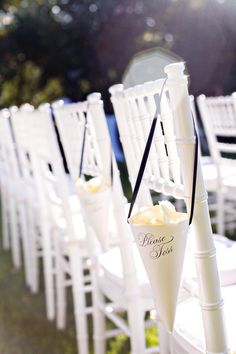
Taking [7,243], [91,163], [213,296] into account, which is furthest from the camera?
[7,243]

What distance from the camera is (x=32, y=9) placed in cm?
1060

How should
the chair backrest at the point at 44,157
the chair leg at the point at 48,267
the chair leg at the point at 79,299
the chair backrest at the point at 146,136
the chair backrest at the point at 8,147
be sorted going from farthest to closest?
the chair backrest at the point at 8,147, the chair leg at the point at 48,267, the chair leg at the point at 79,299, the chair backrest at the point at 44,157, the chair backrest at the point at 146,136

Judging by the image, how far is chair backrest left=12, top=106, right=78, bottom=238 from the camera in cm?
215

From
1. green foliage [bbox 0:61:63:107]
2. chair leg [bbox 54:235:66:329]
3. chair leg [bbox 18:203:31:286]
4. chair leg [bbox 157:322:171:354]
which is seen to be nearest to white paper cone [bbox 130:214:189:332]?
chair leg [bbox 157:322:171:354]

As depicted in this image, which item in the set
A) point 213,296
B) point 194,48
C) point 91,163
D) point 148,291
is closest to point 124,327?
point 148,291

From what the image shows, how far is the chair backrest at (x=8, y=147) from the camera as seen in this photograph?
3213 millimetres

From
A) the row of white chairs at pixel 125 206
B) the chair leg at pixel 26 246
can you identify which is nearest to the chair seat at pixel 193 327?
the row of white chairs at pixel 125 206

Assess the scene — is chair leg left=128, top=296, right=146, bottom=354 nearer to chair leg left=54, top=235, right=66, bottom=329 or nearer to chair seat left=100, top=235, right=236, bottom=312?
chair seat left=100, top=235, right=236, bottom=312

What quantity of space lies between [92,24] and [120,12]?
627 mm

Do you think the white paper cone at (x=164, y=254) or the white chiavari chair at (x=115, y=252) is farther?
the white chiavari chair at (x=115, y=252)

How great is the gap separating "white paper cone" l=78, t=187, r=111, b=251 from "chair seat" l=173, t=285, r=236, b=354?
377mm

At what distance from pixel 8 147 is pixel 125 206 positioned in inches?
67.8

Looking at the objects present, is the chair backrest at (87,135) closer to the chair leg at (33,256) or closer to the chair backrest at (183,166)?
the chair backrest at (183,166)

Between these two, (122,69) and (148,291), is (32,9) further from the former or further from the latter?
(148,291)
